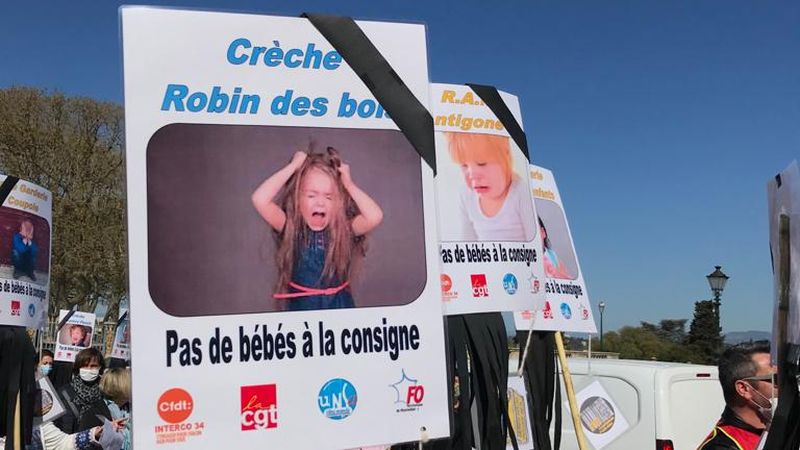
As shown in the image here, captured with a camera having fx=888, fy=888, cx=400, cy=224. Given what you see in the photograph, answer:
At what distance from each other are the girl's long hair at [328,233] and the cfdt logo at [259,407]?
294 mm

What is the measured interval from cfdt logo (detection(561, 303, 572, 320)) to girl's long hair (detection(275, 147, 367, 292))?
3532 millimetres

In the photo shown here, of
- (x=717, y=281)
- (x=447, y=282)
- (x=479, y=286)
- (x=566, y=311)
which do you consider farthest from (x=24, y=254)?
(x=717, y=281)

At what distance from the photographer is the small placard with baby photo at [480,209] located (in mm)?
4289

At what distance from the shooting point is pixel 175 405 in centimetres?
243

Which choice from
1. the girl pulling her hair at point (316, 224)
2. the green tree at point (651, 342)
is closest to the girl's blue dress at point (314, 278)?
the girl pulling her hair at point (316, 224)

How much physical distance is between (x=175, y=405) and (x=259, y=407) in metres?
0.24

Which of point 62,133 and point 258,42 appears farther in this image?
point 62,133

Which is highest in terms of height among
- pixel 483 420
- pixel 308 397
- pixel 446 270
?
pixel 446 270

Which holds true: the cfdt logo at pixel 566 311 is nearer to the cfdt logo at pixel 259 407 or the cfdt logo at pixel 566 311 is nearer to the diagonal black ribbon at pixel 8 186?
the diagonal black ribbon at pixel 8 186

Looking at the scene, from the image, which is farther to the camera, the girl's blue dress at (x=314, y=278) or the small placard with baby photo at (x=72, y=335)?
the small placard with baby photo at (x=72, y=335)

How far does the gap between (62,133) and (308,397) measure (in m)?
25.2

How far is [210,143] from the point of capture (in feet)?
8.42

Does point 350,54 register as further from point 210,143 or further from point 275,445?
point 275,445

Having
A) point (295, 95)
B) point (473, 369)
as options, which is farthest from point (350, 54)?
point (473, 369)
